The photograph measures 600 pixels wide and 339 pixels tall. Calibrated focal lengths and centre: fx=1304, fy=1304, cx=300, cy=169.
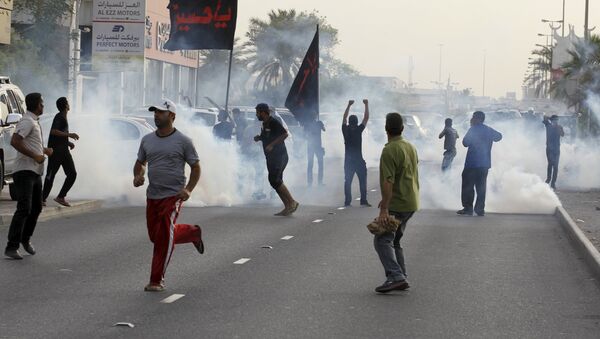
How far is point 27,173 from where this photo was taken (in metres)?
13.3

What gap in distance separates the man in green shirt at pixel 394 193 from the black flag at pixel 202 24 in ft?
55.3

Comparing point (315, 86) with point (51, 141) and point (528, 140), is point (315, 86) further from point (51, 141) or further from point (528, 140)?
point (528, 140)

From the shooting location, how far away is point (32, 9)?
136 ft

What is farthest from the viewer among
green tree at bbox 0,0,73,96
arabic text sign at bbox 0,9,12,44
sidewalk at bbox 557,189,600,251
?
green tree at bbox 0,0,73,96

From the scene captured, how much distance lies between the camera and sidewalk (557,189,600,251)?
1786cm

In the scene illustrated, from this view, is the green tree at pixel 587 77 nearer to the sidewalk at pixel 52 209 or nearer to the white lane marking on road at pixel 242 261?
the sidewalk at pixel 52 209

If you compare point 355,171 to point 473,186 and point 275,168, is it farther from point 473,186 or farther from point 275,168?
point 275,168

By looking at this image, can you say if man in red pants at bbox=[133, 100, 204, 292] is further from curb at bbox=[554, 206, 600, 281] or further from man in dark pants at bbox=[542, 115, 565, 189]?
man in dark pants at bbox=[542, 115, 565, 189]

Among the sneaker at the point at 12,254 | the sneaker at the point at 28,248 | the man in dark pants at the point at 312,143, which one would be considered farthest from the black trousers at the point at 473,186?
the sneaker at the point at 12,254

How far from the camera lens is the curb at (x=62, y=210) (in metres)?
17.2

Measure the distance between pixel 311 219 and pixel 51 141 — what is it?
13.1ft

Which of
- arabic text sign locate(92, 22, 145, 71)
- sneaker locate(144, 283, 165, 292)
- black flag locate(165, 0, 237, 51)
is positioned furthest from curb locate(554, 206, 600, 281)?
arabic text sign locate(92, 22, 145, 71)

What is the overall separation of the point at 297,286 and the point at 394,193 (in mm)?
1195

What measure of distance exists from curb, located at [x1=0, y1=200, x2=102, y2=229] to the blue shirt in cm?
596
